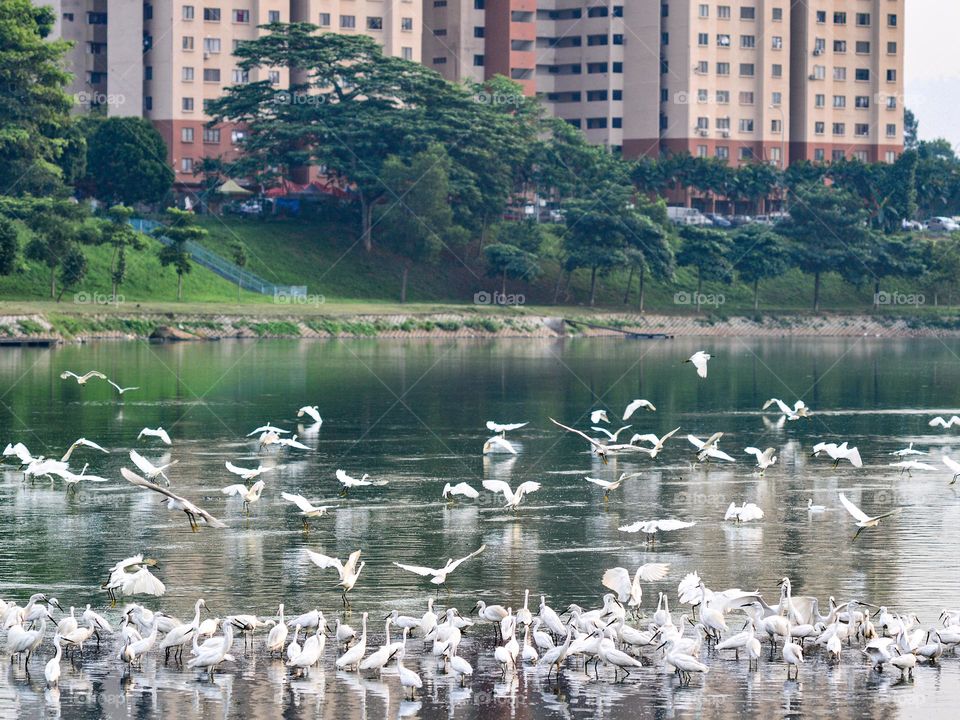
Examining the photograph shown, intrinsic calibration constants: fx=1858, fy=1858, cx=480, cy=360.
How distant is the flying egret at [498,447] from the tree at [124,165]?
8277cm

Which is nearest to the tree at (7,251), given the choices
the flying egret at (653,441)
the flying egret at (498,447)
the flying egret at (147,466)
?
the flying egret at (498,447)

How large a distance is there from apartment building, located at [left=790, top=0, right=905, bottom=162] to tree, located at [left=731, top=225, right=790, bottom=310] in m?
51.6

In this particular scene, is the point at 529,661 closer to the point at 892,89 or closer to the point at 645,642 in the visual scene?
the point at 645,642

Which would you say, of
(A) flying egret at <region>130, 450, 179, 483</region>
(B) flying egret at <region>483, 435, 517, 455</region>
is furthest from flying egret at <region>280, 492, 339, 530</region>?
(B) flying egret at <region>483, 435, 517, 455</region>

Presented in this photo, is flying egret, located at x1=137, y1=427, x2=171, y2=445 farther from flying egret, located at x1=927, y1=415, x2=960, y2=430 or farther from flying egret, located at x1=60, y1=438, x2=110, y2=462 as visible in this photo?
flying egret, located at x1=927, y1=415, x2=960, y2=430

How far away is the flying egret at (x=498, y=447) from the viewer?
1933 inches

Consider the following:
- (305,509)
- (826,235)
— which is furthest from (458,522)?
(826,235)

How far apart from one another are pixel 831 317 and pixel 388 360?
53.0 metres

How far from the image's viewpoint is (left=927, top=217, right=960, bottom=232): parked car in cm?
17175

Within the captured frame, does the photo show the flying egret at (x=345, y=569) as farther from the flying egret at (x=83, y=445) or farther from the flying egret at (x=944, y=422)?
the flying egret at (x=944, y=422)

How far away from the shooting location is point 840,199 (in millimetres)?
139250

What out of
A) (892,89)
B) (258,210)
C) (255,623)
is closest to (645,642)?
(255,623)

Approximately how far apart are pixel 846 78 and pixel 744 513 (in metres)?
157

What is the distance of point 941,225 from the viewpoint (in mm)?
174250
